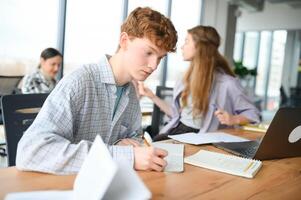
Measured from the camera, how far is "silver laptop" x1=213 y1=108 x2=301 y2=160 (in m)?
1.23

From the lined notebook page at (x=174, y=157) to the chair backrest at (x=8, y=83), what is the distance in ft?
9.89

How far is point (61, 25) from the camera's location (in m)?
3.76

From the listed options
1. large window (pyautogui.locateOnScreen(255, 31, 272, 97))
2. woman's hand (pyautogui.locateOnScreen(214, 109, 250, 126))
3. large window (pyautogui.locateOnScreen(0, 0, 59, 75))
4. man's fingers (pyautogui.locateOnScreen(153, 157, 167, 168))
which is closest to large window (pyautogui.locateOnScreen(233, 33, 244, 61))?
large window (pyautogui.locateOnScreen(255, 31, 272, 97))

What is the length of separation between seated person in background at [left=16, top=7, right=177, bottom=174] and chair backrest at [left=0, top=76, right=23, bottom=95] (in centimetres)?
289

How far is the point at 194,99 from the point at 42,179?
1577 millimetres

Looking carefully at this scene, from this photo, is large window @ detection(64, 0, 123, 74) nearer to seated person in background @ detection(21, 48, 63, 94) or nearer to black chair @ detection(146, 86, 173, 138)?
seated person in background @ detection(21, 48, 63, 94)

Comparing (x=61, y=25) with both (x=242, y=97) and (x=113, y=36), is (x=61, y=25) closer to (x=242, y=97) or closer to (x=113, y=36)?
(x=113, y=36)

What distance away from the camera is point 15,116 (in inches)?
53.6

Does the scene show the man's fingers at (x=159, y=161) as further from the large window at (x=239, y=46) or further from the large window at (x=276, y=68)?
the large window at (x=276, y=68)

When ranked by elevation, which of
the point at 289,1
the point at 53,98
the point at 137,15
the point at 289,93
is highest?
the point at 289,1

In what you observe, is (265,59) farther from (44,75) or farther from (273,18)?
(44,75)

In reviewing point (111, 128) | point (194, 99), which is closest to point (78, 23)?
point (194, 99)

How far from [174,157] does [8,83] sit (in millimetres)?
3247

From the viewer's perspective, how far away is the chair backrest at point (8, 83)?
3877mm
